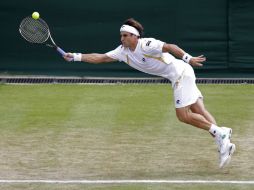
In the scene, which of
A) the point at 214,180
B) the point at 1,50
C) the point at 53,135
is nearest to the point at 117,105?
the point at 53,135

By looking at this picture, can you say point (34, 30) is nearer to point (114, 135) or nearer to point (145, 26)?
point (114, 135)

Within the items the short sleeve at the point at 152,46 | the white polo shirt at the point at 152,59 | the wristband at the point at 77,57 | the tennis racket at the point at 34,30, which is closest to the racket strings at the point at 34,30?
the tennis racket at the point at 34,30

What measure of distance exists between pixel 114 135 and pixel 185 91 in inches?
96.7

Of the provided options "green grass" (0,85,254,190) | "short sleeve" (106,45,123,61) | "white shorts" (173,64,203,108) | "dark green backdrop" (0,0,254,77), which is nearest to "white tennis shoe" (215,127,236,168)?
"green grass" (0,85,254,190)

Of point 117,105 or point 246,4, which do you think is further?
point 246,4

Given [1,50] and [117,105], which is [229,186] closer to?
[117,105]

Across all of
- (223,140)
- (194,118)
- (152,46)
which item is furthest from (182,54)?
(223,140)

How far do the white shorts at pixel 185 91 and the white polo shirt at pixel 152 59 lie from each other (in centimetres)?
6

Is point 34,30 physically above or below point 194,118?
below

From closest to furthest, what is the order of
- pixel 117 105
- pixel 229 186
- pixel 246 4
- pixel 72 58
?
pixel 229 186, pixel 72 58, pixel 117 105, pixel 246 4

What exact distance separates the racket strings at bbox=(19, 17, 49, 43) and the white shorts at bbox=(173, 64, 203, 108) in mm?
2263

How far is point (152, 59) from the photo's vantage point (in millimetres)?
10430

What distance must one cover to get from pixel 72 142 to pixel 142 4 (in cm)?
574

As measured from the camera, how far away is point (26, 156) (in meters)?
11.3
